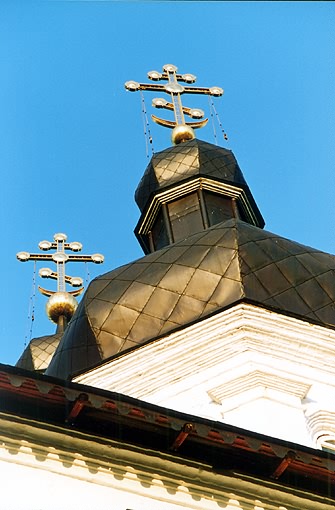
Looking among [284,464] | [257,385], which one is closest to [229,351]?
[257,385]

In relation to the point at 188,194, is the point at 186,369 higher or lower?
lower

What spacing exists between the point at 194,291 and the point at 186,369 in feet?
3.00

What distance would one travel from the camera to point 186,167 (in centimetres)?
1650

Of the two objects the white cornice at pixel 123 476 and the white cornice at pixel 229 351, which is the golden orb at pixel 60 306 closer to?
the white cornice at pixel 229 351

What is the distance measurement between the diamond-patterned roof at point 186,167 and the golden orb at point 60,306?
1.94 meters

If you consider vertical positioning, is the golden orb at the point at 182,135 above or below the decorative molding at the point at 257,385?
above

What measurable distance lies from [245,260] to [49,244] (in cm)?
726

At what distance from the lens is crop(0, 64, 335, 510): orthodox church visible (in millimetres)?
6914

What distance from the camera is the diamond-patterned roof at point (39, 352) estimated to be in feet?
56.1

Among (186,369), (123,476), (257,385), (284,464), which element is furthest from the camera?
(186,369)

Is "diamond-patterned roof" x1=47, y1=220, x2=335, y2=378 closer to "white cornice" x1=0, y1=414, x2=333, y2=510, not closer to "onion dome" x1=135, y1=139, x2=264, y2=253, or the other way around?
"onion dome" x1=135, y1=139, x2=264, y2=253

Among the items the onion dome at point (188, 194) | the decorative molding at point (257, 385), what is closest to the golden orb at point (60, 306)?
the onion dome at point (188, 194)

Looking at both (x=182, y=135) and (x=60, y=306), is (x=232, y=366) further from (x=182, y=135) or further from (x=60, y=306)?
(x=182, y=135)

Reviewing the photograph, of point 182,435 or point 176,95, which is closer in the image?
point 182,435
